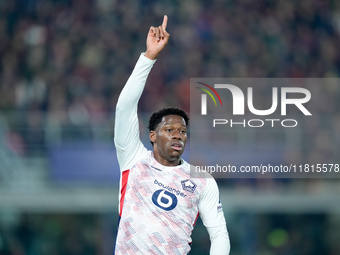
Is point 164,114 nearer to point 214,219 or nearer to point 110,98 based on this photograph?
point 214,219

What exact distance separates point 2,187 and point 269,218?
14.1 ft

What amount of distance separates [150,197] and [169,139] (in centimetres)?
44

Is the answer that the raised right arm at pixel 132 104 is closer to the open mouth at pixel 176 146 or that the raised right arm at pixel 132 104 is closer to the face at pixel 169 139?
the face at pixel 169 139

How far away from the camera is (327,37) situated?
13.1 meters

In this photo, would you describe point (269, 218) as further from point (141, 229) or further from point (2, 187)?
point (141, 229)

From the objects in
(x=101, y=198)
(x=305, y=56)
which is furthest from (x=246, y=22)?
(x=101, y=198)

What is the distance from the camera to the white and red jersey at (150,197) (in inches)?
196

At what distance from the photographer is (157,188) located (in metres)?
5.09

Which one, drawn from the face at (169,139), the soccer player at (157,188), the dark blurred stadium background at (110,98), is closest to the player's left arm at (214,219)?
the soccer player at (157,188)

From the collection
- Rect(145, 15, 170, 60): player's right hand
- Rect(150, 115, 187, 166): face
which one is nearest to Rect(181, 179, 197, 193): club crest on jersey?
Rect(150, 115, 187, 166): face

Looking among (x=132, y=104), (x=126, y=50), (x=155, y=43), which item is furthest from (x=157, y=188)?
(x=126, y=50)

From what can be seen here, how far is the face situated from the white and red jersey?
0.06 meters

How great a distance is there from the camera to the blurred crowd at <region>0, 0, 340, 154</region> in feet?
37.0

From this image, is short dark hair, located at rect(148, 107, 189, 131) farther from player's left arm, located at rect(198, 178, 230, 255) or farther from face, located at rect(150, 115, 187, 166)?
player's left arm, located at rect(198, 178, 230, 255)
